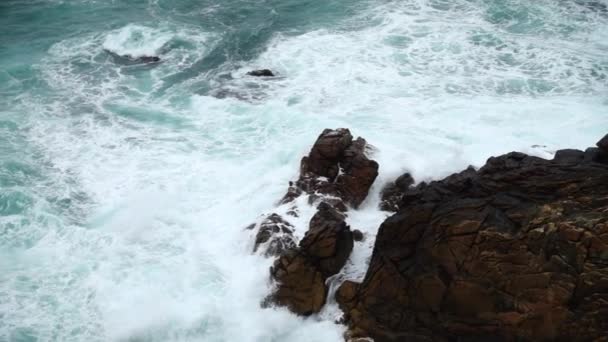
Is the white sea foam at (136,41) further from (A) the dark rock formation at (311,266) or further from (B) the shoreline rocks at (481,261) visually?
(A) the dark rock formation at (311,266)

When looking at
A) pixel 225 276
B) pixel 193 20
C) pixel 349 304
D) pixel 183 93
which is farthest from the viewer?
pixel 193 20

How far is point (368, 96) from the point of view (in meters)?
22.5

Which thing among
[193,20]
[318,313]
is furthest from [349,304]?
[193,20]

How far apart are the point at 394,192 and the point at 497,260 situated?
565cm

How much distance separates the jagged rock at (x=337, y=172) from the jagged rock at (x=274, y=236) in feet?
4.02

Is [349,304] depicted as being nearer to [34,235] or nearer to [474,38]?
[34,235]

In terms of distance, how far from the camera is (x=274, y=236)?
14.9m

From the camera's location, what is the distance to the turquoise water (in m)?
14.1

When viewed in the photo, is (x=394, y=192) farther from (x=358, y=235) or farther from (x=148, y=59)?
(x=148, y=59)

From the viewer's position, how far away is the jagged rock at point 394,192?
1599cm

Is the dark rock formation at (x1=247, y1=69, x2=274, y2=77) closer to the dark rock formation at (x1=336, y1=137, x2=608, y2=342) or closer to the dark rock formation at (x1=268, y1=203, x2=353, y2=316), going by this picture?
the dark rock formation at (x1=268, y1=203, x2=353, y2=316)

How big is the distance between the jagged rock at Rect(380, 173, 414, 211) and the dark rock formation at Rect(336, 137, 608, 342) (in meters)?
2.75

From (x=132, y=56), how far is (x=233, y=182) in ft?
45.0

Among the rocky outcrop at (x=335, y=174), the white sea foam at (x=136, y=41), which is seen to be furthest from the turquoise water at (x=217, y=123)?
the rocky outcrop at (x=335, y=174)
